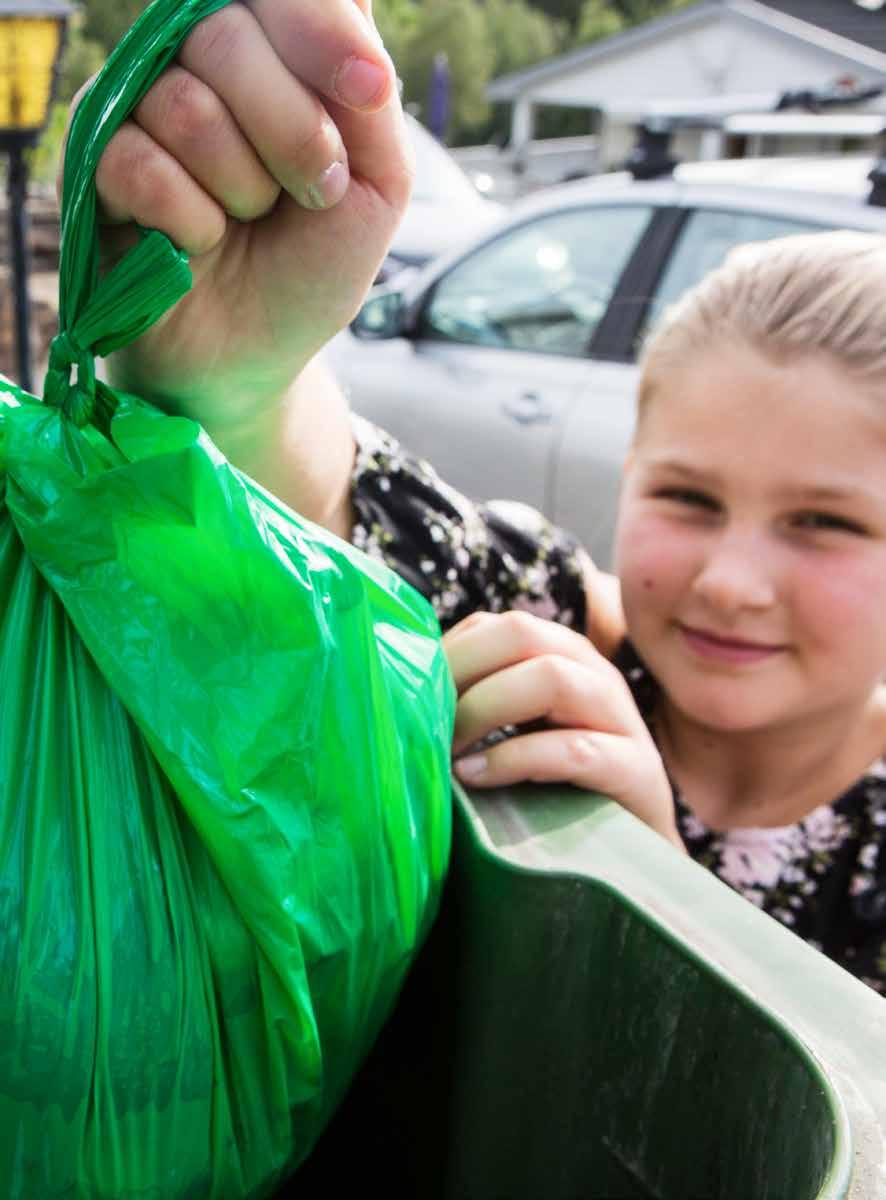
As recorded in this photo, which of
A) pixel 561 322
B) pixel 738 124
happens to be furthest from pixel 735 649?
pixel 738 124

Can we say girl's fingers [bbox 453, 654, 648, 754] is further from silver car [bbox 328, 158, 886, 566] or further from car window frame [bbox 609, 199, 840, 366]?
car window frame [bbox 609, 199, 840, 366]

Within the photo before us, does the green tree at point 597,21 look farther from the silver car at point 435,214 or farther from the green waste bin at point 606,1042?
the green waste bin at point 606,1042

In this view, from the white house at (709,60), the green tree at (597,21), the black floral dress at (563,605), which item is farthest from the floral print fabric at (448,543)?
the green tree at (597,21)

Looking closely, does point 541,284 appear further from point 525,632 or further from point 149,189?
point 149,189

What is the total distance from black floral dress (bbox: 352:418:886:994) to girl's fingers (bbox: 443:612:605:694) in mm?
228

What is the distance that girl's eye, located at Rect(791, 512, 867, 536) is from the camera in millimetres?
1501

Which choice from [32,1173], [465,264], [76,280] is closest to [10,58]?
[465,264]

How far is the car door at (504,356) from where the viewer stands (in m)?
4.42

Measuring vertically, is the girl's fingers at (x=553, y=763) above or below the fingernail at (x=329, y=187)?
below

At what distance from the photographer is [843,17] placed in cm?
4022

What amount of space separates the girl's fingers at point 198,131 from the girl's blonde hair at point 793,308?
0.87 metres

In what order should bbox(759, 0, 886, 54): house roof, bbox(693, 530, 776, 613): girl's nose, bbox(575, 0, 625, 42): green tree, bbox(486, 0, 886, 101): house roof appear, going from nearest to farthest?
bbox(693, 530, 776, 613): girl's nose
bbox(486, 0, 886, 101): house roof
bbox(759, 0, 886, 54): house roof
bbox(575, 0, 625, 42): green tree

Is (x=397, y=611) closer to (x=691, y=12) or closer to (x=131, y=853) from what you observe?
(x=131, y=853)

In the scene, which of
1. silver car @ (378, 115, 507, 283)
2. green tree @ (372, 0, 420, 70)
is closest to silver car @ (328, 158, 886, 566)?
silver car @ (378, 115, 507, 283)
